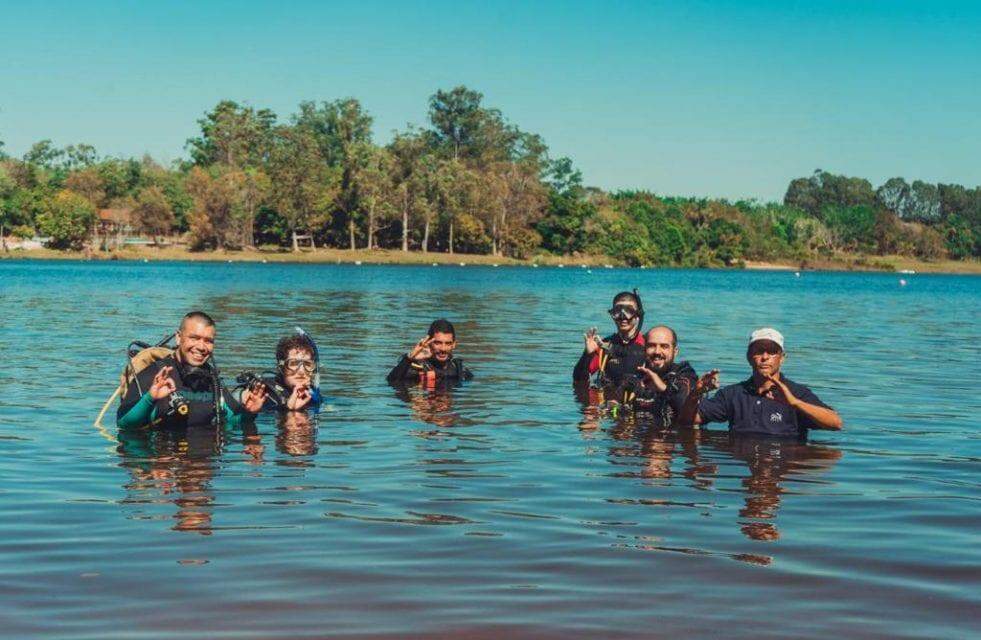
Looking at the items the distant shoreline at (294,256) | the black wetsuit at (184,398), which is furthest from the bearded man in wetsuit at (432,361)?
the distant shoreline at (294,256)

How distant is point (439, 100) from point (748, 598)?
16434 cm

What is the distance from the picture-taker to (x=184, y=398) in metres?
11.4

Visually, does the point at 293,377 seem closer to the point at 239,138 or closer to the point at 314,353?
the point at 314,353

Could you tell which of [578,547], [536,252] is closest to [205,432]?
[578,547]

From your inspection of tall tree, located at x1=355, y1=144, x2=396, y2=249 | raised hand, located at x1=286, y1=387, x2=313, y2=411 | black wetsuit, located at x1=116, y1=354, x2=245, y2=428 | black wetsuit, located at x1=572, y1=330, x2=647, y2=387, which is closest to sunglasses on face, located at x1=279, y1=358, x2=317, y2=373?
raised hand, located at x1=286, y1=387, x2=313, y2=411

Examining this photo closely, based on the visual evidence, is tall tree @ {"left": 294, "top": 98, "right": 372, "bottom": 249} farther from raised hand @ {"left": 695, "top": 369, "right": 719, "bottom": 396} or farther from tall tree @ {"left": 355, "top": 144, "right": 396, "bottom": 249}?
raised hand @ {"left": 695, "top": 369, "right": 719, "bottom": 396}

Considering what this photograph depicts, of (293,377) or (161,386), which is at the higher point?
(161,386)

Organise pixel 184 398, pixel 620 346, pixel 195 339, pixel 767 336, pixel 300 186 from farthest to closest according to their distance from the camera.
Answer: pixel 300 186 → pixel 620 346 → pixel 184 398 → pixel 195 339 → pixel 767 336

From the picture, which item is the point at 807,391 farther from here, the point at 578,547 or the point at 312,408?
the point at 312,408

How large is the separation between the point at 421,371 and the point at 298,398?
361 centimetres

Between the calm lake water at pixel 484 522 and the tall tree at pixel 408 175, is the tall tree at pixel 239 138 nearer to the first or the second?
the tall tree at pixel 408 175

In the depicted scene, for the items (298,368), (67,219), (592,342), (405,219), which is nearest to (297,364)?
(298,368)

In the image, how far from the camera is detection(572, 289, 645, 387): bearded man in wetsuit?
1495 centimetres

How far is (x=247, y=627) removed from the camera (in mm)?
5793
